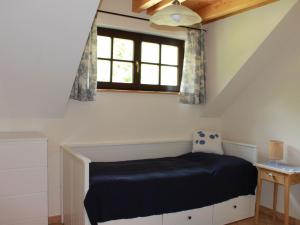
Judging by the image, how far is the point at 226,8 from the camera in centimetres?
293

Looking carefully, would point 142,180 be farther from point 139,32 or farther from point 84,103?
point 139,32

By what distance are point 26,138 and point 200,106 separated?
2.14 metres

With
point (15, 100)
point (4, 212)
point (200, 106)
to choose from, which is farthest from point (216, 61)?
point (4, 212)

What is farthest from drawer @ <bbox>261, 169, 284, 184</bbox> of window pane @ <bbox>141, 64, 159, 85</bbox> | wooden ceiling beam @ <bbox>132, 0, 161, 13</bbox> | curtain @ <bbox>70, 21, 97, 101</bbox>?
wooden ceiling beam @ <bbox>132, 0, 161, 13</bbox>

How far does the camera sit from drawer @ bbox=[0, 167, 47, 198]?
7.59ft

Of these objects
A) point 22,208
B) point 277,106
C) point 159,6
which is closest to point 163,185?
point 22,208

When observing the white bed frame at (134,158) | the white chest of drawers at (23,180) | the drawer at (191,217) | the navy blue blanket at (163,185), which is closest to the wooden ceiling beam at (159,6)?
the white bed frame at (134,158)

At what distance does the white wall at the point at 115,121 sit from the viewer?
2.84 meters

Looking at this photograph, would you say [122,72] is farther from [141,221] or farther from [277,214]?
[277,214]

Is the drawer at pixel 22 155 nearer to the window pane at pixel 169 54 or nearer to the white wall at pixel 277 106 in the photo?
the window pane at pixel 169 54

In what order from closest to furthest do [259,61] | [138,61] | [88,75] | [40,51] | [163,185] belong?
[40,51] < [163,185] < [88,75] < [259,61] < [138,61]

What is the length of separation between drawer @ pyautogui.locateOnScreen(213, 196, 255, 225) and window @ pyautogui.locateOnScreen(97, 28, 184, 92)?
56.7 inches

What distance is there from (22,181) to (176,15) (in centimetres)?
178

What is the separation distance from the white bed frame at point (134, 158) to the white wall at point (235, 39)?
2.56ft
